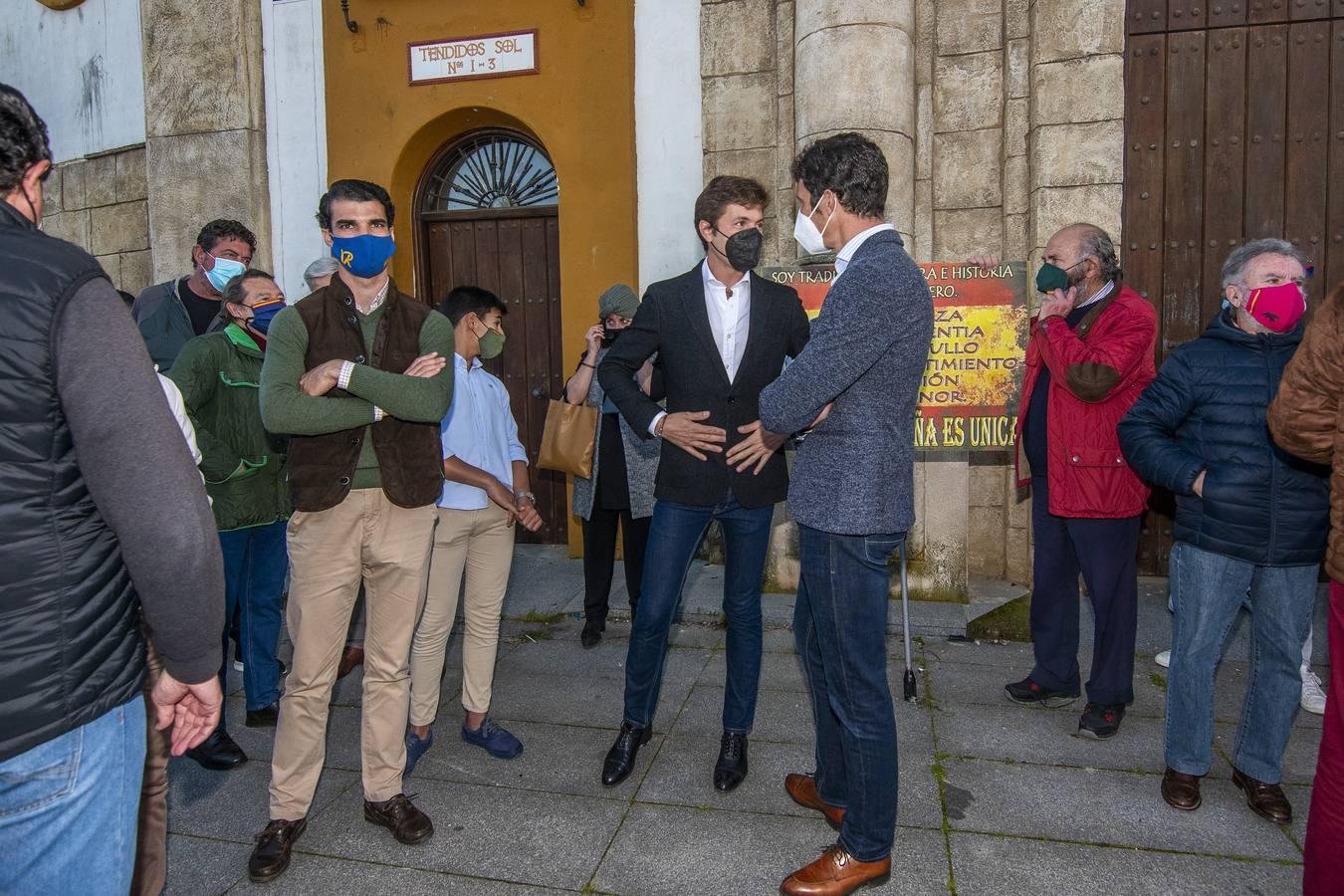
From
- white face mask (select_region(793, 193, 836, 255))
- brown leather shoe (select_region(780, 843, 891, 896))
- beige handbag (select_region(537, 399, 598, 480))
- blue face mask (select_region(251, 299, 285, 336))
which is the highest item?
white face mask (select_region(793, 193, 836, 255))

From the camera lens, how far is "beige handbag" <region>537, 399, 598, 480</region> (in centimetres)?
519

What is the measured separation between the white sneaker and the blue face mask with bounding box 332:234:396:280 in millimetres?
4294

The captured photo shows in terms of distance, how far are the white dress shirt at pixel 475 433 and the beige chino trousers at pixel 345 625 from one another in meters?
0.53

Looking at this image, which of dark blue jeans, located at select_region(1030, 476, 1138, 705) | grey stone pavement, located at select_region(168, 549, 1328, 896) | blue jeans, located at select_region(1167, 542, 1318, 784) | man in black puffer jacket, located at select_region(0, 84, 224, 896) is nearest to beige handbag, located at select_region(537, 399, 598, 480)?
grey stone pavement, located at select_region(168, 549, 1328, 896)

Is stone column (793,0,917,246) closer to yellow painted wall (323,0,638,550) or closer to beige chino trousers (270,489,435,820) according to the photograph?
yellow painted wall (323,0,638,550)

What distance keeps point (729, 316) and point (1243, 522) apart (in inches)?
76.9

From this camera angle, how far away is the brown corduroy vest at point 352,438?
9.88ft

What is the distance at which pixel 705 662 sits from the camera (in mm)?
4930

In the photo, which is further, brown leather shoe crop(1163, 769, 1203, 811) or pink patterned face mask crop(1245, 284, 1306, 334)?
brown leather shoe crop(1163, 769, 1203, 811)

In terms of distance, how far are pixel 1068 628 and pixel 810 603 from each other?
2009mm

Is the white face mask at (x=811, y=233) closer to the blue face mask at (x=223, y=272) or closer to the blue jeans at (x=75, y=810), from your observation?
the blue jeans at (x=75, y=810)

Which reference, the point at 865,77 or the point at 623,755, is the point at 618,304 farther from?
the point at 623,755

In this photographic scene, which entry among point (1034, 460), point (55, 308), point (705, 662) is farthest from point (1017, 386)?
point (55, 308)

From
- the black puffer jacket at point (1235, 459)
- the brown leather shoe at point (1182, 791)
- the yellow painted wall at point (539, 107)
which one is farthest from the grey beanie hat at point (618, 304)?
the brown leather shoe at point (1182, 791)
